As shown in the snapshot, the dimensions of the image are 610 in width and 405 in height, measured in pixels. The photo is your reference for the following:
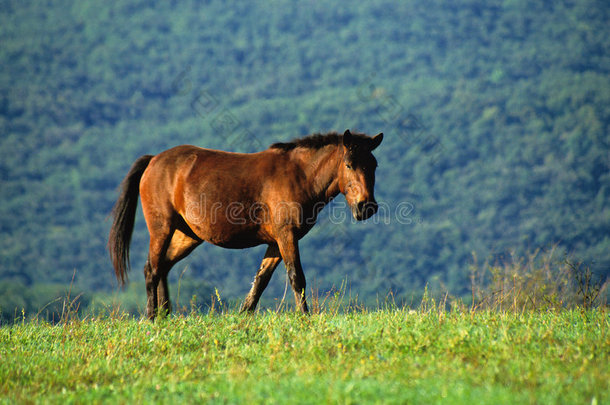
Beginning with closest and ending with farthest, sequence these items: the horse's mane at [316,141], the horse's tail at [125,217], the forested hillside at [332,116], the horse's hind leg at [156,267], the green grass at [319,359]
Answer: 1. the green grass at [319,359]
2. the horse's mane at [316,141]
3. the horse's hind leg at [156,267]
4. the horse's tail at [125,217]
5. the forested hillside at [332,116]

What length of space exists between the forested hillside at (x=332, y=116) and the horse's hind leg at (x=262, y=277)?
43.0 m

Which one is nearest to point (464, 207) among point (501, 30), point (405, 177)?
point (405, 177)

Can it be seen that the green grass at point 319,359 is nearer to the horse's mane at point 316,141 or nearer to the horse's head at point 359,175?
the horse's head at point 359,175

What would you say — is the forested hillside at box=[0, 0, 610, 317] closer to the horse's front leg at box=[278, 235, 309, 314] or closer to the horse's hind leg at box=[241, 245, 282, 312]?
the horse's hind leg at box=[241, 245, 282, 312]

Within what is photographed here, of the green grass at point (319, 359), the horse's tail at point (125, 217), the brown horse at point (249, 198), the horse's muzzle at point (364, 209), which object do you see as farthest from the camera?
the horse's tail at point (125, 217)

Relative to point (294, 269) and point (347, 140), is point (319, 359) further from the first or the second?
point (347, 140)

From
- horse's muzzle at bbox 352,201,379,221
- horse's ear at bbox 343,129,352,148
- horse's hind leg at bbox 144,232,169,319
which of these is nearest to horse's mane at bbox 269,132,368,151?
horse's ear at bbox 343,129,352,148

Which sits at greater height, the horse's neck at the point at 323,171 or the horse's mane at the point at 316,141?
the horse's mane at the point at 316,141

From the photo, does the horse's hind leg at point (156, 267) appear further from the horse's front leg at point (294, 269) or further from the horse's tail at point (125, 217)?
the horse's front leg at point (294, 269)

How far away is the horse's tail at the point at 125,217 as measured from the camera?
31.2 feet

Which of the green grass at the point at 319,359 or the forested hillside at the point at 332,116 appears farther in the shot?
the forested hillside at the point at 332,116

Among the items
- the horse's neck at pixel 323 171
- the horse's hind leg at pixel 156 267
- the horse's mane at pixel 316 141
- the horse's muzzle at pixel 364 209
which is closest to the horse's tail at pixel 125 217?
the horse's hind leg at pixel 156 267

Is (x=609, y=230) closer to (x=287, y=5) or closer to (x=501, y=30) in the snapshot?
(x=501, y=30)

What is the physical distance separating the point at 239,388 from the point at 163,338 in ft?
7.98
